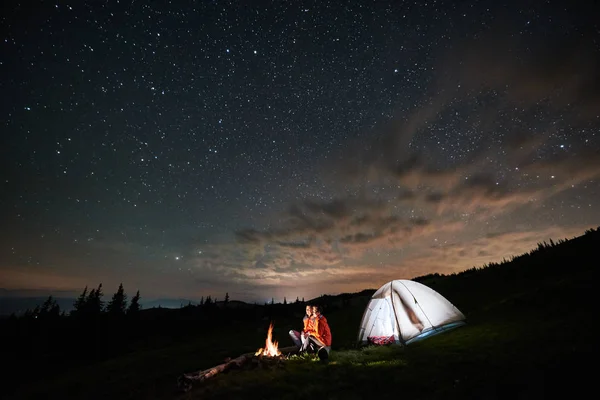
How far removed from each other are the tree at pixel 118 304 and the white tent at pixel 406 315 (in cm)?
8031

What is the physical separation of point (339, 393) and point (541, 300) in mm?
13694

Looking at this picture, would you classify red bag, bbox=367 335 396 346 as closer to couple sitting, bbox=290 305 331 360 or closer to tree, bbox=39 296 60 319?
couple sitting, bbox=290 305 331 360

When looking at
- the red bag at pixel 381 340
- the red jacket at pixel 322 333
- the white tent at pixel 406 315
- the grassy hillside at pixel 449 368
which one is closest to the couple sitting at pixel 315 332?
the red jacket at pixel 322 333

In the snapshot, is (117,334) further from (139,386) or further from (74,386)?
(139,386)

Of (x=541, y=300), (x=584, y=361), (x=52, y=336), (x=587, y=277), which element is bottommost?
(x=52, y=336)

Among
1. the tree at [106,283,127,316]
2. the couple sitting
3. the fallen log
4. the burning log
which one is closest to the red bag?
the couple sitting

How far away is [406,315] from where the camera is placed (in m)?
14.2

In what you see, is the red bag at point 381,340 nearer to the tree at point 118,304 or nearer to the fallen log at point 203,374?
the fallen log at point 203,374

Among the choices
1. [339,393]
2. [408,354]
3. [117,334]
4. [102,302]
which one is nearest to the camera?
[339,393]

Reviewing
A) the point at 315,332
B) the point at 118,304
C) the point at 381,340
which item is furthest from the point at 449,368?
the point at 118,304

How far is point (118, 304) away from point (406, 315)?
83.8m

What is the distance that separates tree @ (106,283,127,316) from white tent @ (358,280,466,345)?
263ft

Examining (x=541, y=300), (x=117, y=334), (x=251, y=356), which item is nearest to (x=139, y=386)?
(x=251, y=356)

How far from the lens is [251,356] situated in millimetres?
11664
